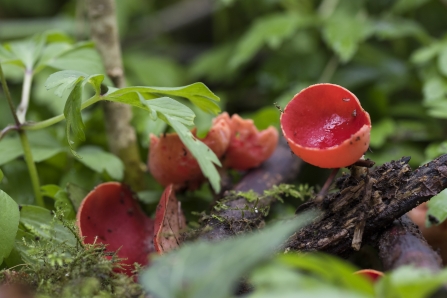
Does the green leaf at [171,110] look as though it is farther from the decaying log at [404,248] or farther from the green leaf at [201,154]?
the decaying log at [404,248]

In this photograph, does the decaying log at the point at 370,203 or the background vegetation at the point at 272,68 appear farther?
the background vegetation at the point at 272,68

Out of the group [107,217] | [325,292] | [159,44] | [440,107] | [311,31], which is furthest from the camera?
[159,44]

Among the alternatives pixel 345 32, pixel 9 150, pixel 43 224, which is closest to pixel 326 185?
pixel 43 224

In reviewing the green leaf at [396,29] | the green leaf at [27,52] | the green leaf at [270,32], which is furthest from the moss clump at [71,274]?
the green leaf at [396,29]

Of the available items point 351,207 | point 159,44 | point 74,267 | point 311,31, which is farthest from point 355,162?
point 159,44

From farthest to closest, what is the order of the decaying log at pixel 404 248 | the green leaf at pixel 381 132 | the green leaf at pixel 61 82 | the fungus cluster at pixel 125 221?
the green leaf at pixel 381 132, the fungus cluster at pixel 125 221, the green leaf at pixel 61 82, the decaying log at pixel 404 248

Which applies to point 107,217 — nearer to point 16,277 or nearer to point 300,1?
point 16,277
